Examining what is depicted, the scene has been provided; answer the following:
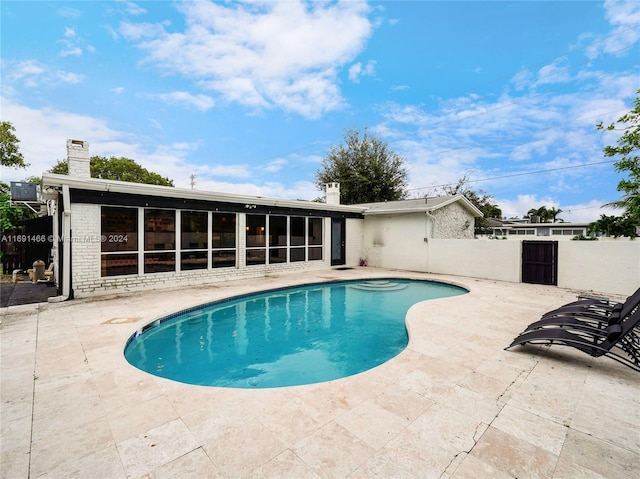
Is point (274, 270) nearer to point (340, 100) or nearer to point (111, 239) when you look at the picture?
point (111, 239)

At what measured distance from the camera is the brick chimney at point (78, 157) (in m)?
7.49

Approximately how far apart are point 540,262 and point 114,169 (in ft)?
109

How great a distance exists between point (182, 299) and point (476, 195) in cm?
2342

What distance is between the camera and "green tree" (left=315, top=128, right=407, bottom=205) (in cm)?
2639

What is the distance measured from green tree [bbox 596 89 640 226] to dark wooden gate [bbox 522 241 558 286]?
200 centimetres

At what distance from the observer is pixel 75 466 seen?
78.4 inches

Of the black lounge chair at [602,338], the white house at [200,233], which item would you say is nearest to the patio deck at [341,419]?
the black lounge chair at [602,338]

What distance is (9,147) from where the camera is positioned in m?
12.9

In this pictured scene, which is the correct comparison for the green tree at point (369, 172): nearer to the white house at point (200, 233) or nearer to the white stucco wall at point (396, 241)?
the white house at point (200, 233)

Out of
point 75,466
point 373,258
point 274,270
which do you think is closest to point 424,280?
point 373,258

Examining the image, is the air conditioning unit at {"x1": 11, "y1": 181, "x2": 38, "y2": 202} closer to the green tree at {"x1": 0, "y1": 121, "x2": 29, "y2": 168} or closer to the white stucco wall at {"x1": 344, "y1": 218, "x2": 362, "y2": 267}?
the green tree at {"x1": 0, "y1": 121, "x2": 29, "y2": 168}

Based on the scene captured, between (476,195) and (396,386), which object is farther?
(476,195)

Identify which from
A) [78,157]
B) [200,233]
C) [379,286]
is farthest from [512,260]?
[78,157]

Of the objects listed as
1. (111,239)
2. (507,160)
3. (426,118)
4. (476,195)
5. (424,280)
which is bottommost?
A: (424,280)
